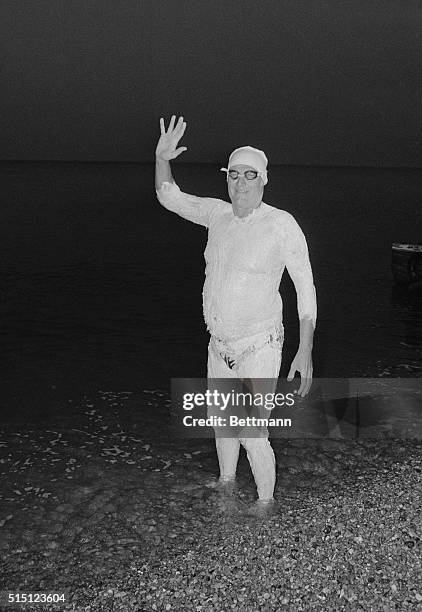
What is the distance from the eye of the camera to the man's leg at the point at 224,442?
249 inches

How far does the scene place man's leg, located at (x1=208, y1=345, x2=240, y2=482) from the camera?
6.33 m

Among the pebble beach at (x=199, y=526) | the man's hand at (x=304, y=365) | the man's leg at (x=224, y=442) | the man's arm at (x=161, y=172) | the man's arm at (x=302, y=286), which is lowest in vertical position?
the pebble beach at (x=199, y=526)

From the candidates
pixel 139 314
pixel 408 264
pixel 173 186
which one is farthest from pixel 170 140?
pixel 408 264

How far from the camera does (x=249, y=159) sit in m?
5.71

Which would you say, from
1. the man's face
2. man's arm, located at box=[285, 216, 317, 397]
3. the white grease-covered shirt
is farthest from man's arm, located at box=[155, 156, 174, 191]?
man's arm, located at box=[285, 216, 317, 397]

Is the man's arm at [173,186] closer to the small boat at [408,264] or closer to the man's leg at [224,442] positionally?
the man's leg at [224,442]

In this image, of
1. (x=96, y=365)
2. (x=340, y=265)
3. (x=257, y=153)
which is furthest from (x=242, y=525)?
(x=340, y=265)

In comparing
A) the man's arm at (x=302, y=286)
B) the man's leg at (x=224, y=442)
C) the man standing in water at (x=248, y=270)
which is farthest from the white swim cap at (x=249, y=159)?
the man's leg at (x=224, y=442)

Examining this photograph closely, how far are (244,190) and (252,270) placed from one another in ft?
2.29

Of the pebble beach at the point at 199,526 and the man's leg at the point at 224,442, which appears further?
the man's leg at the point at 224,442

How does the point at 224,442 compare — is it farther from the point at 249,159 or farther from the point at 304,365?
the point at 249,159

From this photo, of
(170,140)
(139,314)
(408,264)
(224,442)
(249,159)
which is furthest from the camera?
(408,264)

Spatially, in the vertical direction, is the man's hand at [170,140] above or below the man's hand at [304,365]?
above

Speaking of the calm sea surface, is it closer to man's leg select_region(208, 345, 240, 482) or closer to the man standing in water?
man's leg select_region(208, 345, 240, 482)
